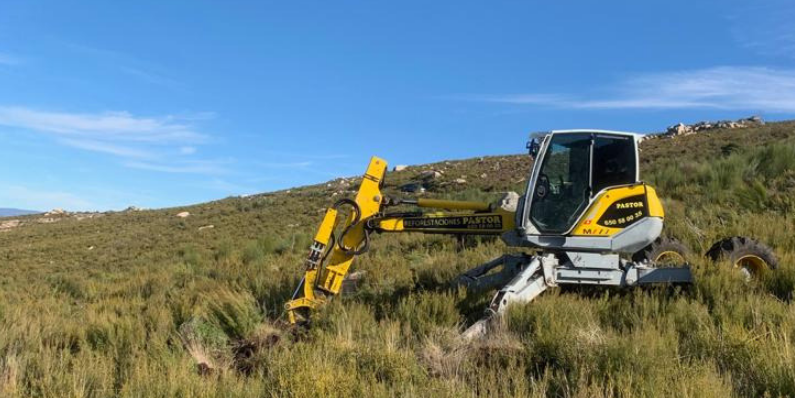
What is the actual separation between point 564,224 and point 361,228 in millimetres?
2548

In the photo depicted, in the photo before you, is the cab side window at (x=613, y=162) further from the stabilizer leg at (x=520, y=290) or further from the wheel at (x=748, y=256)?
the wheel at (x=748, y=256)

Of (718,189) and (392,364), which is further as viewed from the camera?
(718,189)

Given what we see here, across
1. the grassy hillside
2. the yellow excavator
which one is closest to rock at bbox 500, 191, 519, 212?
the grassy hillside

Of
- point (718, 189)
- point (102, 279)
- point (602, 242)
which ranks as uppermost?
point (718, 189)

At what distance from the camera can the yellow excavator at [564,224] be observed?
6.63 meters

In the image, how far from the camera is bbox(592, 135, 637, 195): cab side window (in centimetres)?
684

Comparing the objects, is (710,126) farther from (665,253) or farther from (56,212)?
(56,212)

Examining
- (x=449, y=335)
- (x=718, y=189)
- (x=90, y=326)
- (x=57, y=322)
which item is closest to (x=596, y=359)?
(x=449, y=335)

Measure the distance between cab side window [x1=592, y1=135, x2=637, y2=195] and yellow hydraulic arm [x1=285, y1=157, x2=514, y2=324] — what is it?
1229 mm

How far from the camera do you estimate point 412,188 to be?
3334 centimetres

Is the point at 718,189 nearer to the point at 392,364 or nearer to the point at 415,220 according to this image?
the point at 415,220

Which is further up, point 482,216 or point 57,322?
point 482,216

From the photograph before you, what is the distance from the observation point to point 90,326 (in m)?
7.53

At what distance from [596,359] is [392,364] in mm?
1679
